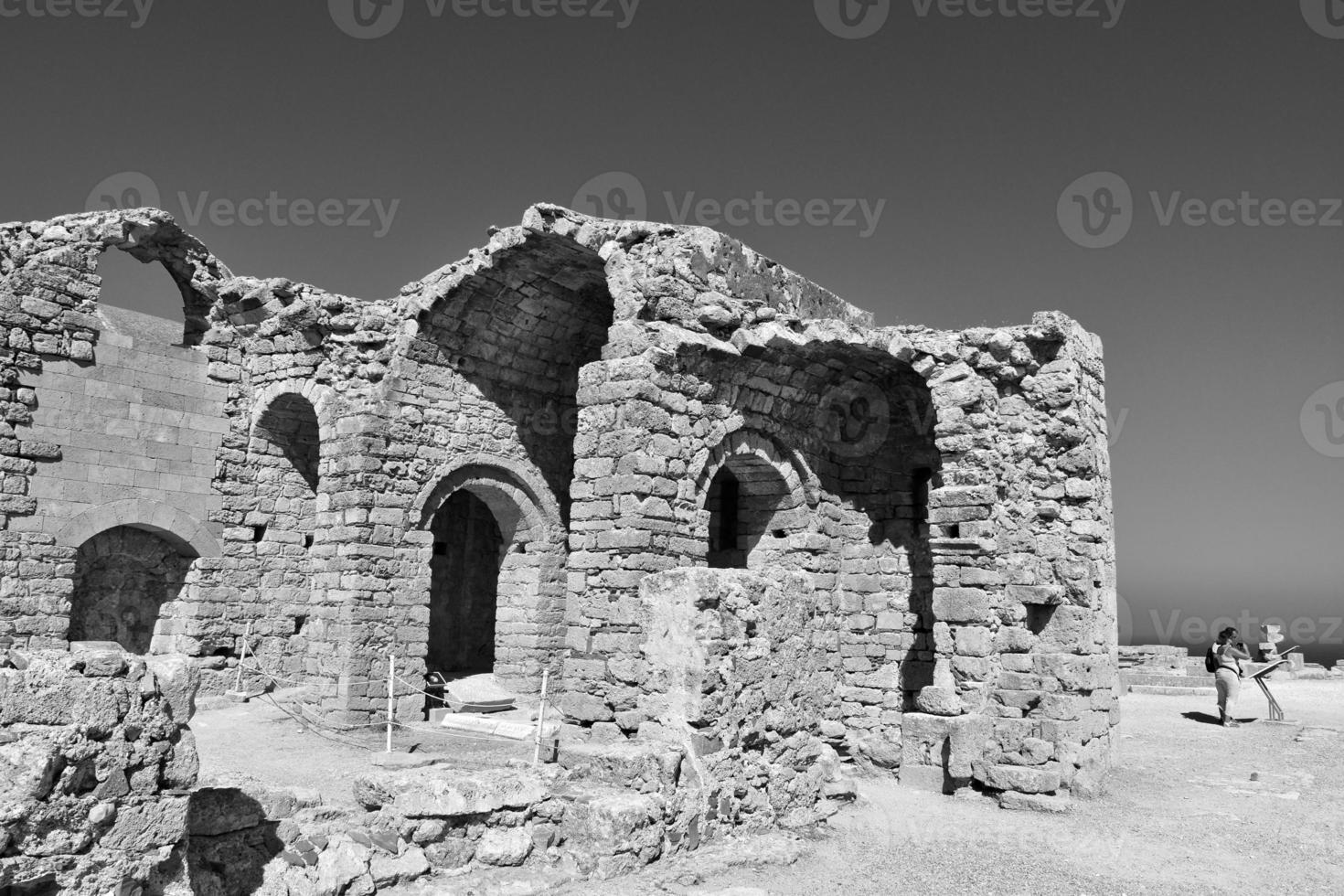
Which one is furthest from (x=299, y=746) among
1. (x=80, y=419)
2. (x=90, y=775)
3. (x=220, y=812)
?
(x=90, y=775)

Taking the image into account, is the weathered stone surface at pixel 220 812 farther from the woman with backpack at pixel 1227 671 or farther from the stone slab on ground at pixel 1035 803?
the woman with backpack at pixel 1227 671

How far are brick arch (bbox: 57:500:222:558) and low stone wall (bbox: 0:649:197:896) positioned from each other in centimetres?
874

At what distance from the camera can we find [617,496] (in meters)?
9.34

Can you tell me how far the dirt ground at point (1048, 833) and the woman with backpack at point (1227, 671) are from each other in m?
1.38

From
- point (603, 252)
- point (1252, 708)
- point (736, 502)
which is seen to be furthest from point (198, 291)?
point (1252, 708)

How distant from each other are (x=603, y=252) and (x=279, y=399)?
5.65 m

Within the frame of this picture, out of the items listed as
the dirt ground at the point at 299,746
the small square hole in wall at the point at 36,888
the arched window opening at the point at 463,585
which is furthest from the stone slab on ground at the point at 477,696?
the small square hole in wall at the point at 36,888

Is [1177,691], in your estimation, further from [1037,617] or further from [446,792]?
[446,792]

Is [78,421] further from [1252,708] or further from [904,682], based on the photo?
[1252,708]

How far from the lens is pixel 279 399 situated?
13445 millimetres

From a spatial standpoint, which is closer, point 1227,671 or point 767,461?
point 767,461

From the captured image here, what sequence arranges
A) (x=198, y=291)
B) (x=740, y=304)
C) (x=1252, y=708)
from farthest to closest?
(x=1252, y=708) < (x=198, y=291) < (x=740, y=304)

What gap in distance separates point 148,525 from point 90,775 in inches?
370

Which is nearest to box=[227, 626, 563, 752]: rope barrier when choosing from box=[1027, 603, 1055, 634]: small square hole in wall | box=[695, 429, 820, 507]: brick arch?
box=[695, 429, 820, 507]: brick arch
